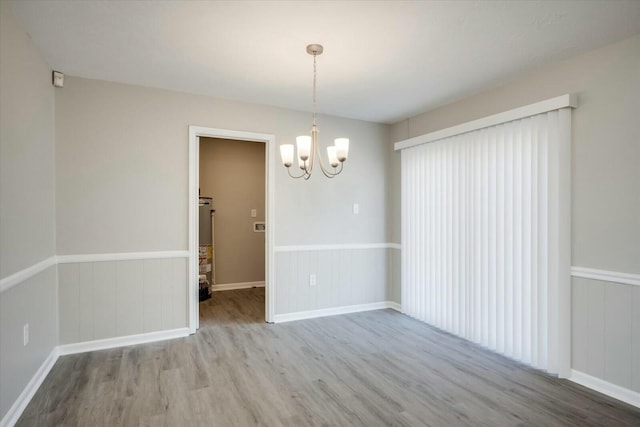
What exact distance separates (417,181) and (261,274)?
3.14 metres

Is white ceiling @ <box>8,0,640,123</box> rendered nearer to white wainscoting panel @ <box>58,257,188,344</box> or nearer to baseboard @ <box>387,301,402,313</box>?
white wainscoting panel @ <box>58,257,188,344</box>

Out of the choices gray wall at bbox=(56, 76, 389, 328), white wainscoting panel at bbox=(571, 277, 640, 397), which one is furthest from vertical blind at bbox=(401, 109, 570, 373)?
gray wall at bbox=(56, 76, 389, 328)

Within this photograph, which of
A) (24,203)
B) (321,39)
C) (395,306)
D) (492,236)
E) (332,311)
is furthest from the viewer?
(395,306)

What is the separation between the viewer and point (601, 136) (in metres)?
2.51

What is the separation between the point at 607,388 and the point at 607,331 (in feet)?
1.27

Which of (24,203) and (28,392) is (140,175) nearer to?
(24,203)

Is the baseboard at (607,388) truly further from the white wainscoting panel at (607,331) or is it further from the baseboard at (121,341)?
the baseboard at (121,341)

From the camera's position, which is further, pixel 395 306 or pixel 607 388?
pixel 395 306

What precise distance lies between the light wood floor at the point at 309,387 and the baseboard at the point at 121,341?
0.28 ft

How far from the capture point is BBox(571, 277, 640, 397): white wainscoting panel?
234cm

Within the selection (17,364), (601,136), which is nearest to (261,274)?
(17,364)

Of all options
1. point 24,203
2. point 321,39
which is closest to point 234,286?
point 24,203

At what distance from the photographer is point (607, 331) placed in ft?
8.07

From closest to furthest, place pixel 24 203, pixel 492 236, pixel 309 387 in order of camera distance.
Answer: pixel 24 203 < pixel 309 387 < pixel 492 236
